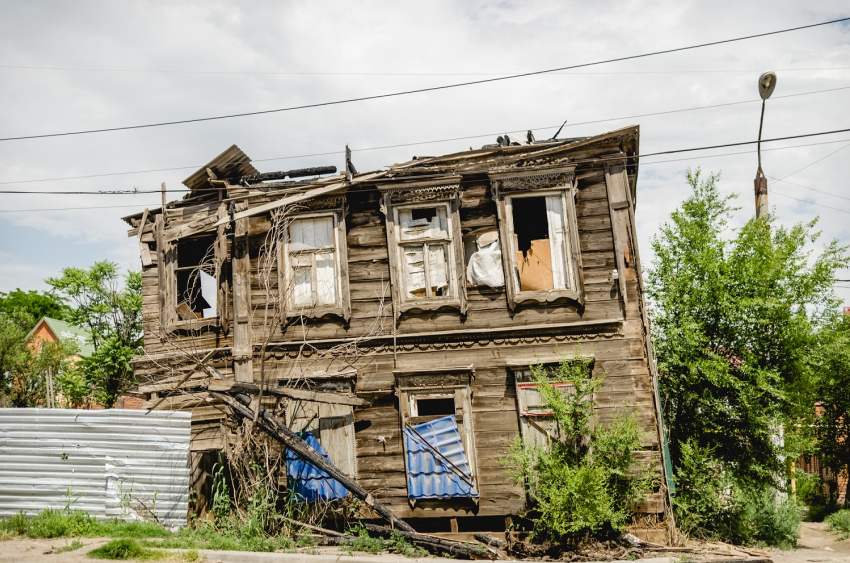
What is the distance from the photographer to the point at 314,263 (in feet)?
39.8

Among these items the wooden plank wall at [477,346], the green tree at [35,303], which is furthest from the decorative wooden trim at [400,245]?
the green tree at [35,303]

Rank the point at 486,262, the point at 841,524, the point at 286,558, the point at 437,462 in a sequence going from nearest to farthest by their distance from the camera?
the point at 286,558 < the point at 437,462 < the point at 486,262 < the point at 841,524

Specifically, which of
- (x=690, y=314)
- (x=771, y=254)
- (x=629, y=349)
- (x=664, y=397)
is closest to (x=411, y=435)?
(x=629, y=349)

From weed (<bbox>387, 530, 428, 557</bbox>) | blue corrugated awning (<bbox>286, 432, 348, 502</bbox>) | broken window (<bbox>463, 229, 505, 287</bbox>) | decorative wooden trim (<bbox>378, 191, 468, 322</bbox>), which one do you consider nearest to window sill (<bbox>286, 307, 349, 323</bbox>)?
decorative wooden trim (<bbox>378, 191, 468, 322</bbox>)

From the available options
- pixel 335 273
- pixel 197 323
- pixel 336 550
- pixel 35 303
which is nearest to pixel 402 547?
pixel 336 550

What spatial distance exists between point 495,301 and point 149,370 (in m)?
7.39

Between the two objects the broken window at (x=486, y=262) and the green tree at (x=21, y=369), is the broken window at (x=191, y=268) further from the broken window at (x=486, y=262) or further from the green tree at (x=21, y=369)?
the green tree at (x=21, y=369)

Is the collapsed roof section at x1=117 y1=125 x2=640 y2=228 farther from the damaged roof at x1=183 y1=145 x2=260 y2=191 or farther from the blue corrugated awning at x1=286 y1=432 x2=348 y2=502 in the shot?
the blue corrugated awning at x1=286 y1=432 x2=348 y2=502

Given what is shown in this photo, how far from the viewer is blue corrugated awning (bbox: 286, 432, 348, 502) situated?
1105cm

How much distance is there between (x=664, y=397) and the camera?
41.2 feet

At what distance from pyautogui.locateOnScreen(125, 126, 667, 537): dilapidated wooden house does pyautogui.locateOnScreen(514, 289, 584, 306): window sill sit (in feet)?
0.08

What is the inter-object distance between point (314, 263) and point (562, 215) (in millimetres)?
4775

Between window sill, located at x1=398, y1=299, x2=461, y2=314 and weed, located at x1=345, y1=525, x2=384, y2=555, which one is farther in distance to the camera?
window sill, located at x1=398, y1=299, x2=461, y2=314

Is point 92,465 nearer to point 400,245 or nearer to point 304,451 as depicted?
point 304,451
